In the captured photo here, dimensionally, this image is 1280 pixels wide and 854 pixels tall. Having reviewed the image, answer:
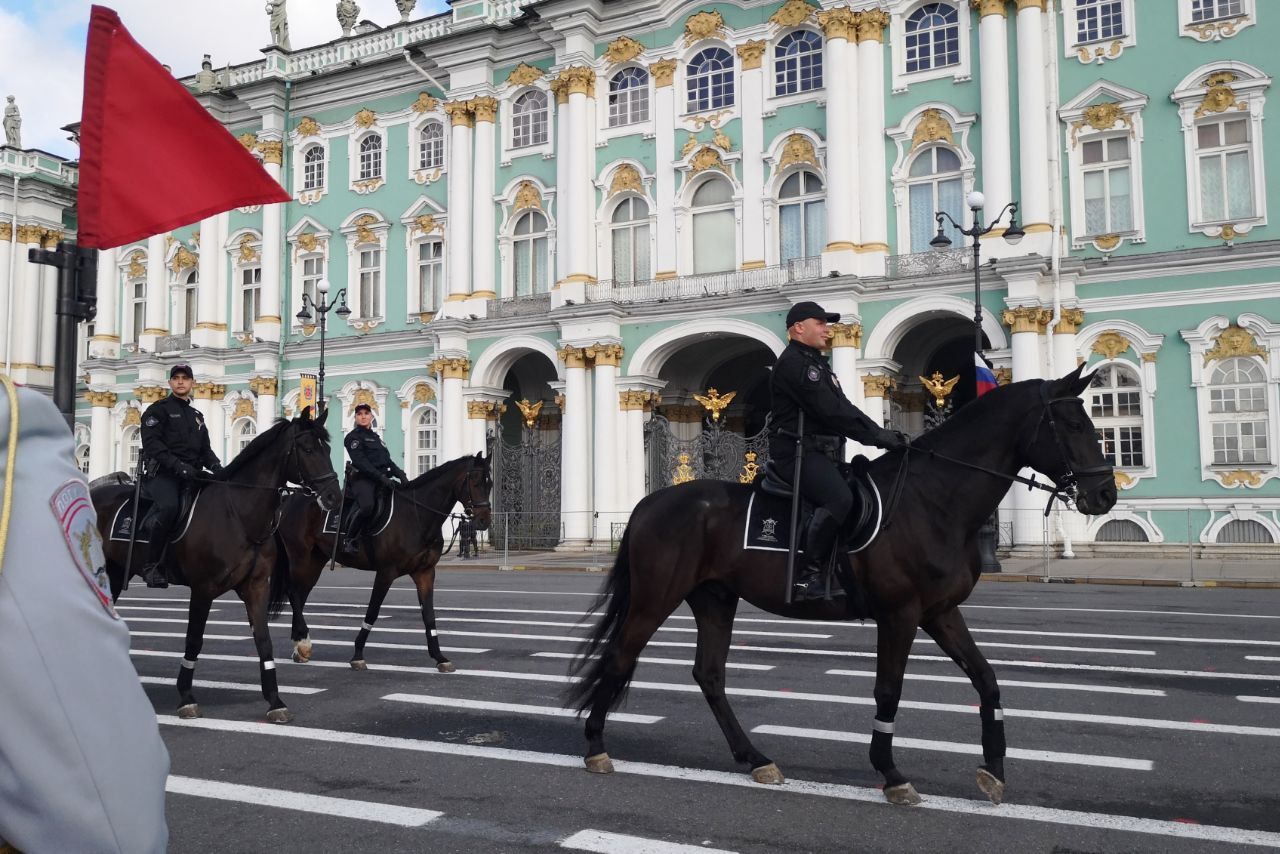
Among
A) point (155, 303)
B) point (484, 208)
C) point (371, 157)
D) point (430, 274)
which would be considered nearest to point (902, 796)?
point (484, 208)

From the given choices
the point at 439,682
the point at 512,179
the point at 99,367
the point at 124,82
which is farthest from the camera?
the point at 99,367

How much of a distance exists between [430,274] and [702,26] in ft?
40.8

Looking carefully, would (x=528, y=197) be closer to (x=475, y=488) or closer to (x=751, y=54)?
(x=751, y=54)

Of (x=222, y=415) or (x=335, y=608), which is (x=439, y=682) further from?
(x=222, y=415)

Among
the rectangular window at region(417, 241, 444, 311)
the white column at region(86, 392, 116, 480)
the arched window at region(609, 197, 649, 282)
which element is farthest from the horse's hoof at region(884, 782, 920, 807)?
the white column at region(86, 392, 116, 480)

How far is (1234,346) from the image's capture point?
24.8m

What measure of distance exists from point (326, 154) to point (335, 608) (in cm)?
2733

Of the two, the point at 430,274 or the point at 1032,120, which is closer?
the point at 1032,120

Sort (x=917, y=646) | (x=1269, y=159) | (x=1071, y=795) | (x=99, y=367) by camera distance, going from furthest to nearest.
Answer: (x=99, y=367)
(x=1269, y=159)
(x=917, y=646)
(x=1071, y=795)

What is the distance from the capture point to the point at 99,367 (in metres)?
42.9

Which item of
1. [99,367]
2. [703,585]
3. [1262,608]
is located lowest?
[1262,608]

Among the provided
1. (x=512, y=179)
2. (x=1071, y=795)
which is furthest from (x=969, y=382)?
(x=1071, y=795)

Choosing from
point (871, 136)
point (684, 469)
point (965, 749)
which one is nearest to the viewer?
point (965, 749)

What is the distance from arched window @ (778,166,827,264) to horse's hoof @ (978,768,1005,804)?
2486cm
